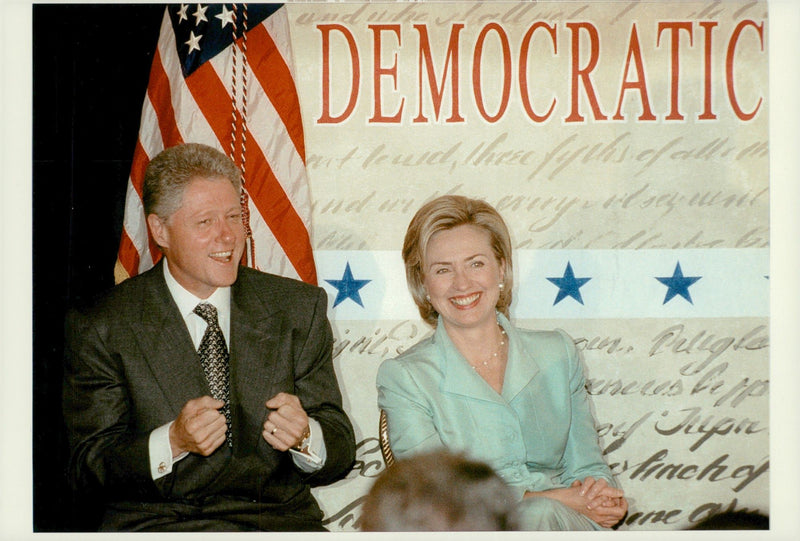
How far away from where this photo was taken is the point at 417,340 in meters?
2.69

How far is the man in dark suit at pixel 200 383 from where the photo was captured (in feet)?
8.28

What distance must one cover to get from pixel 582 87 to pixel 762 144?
54 centimetres

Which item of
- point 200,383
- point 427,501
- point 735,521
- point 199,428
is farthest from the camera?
point 735,521

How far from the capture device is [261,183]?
106 inches

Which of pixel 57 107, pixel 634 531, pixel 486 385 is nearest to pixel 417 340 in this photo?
pixel 486 385

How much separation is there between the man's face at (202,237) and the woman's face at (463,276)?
1.78 ft

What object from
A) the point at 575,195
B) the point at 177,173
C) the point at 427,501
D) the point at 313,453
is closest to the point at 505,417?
the point at 313,453

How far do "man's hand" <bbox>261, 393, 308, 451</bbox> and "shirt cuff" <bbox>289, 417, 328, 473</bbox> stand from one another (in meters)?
0.04

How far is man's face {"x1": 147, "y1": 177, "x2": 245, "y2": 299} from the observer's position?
8.46ft

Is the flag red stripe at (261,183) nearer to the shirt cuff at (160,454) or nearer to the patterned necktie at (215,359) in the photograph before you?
the patterned necktie at (215,359)

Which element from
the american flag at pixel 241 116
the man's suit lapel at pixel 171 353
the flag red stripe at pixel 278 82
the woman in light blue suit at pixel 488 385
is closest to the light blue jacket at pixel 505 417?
the woman in light blue suit at pixel 488 385

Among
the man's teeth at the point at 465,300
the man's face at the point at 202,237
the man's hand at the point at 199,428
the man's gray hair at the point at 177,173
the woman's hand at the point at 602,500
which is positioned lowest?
the woman's hand at the point at 602,500

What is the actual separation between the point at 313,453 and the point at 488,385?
51 cm

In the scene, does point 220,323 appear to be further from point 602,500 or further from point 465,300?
point 602,500
